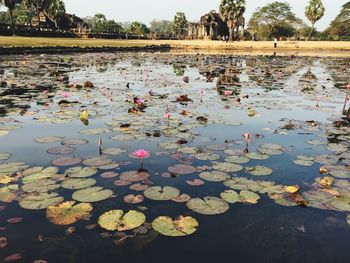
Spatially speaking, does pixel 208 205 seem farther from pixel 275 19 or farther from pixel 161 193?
pixel 275 19

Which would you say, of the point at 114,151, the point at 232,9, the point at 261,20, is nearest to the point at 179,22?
the point at 261,20

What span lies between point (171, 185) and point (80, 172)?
126cm

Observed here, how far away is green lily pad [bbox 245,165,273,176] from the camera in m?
4.73

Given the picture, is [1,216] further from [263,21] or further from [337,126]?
[263,21]

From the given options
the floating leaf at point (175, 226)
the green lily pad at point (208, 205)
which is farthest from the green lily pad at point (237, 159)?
the floating leaf at point (175, 226)

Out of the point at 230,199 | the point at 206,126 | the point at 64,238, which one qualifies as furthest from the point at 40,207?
the point at 206,126

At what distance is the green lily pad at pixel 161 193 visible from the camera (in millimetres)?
3965

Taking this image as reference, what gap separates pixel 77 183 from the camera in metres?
4.26

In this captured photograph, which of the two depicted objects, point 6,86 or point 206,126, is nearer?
point 206,126

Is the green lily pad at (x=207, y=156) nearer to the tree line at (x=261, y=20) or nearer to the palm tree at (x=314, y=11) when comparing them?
the tree line at (x=261, y=20)

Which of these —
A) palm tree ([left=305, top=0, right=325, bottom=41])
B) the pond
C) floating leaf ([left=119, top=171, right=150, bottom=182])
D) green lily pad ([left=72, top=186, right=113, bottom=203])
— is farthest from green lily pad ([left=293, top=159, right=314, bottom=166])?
palm tree ([left=305, top=0, right=325, bottom=41])

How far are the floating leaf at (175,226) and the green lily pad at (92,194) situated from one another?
81 cm

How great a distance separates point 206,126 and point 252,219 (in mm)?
3695

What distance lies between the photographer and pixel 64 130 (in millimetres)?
6703
